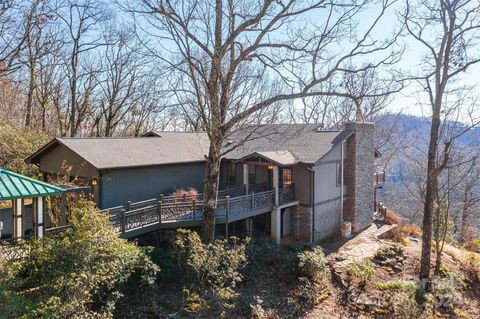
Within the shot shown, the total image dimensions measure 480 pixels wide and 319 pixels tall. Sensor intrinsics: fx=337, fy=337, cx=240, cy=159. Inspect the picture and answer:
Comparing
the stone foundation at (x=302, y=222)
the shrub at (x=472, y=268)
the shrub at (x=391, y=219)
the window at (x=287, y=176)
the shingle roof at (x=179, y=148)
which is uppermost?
the shingle roof at (x=179, y=148)

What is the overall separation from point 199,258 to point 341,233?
11166 mm

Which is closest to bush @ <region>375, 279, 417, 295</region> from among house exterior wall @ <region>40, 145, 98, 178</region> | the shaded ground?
the shaded ground

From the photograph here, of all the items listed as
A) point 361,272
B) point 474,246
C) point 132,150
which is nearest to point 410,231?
point 474,246

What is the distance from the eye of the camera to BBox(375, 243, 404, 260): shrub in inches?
611

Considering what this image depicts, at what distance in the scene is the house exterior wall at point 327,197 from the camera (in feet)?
57.3

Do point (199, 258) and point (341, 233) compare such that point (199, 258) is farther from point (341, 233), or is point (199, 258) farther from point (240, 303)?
point (341, 233)

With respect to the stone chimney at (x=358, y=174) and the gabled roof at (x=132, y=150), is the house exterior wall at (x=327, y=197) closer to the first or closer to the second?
the stone chimney at (x=358, y=174)

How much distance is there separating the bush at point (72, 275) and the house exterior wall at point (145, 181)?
4677mm

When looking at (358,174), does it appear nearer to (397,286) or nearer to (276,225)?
(276,225)

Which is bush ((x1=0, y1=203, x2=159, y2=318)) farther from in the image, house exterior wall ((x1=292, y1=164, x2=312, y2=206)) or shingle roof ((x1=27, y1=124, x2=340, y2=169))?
house exterior wall ((x1=292, y1=164, x2=312, y2=206))

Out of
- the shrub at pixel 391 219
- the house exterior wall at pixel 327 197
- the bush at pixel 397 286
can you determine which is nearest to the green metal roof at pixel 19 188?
the bush at pixel 397 286

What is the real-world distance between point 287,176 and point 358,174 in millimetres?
5040

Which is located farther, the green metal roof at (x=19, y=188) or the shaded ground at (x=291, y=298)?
the shaded ground at (x=291, y=298)

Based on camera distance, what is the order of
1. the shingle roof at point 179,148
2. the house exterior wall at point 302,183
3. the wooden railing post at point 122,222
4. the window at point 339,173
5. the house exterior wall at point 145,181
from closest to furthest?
the wooden railing post at point 122,222 → the house exterior wall at point 145,181 → the shingle roof at point 179,148 → the house exterior wall at point 302,183 → the window at point 339,173
